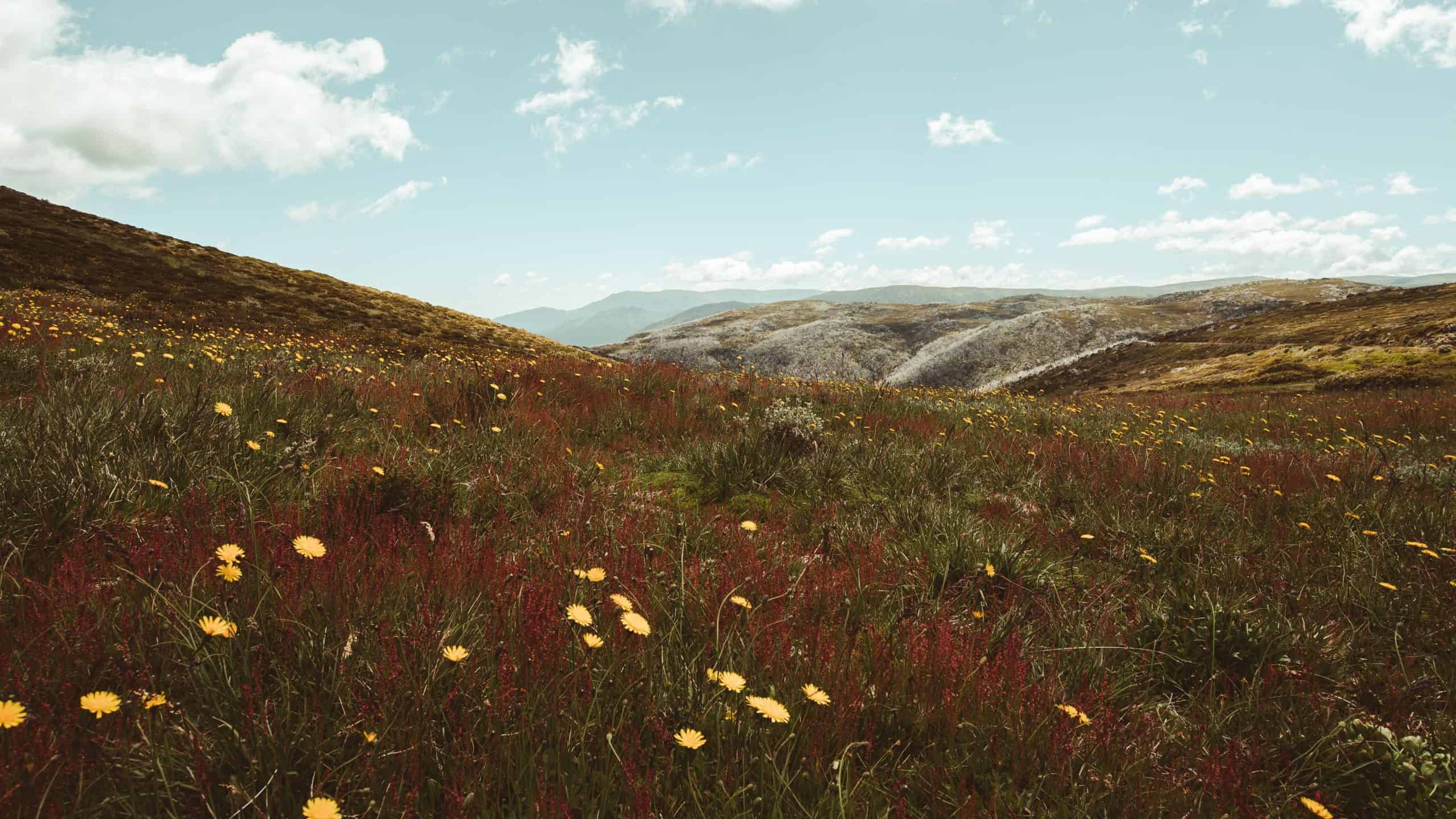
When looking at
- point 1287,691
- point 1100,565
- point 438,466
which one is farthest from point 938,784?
point 438,466

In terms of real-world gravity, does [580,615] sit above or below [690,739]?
above

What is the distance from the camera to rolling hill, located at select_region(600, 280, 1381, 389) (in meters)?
51.5

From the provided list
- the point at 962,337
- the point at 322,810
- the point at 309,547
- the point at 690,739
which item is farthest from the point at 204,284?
the point at 962,337

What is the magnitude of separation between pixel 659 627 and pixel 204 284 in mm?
33779

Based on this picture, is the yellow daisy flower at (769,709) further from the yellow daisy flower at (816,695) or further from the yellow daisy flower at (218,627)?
the yellow daisy flower at (218,627)

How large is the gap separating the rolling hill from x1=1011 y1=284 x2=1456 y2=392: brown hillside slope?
24.9ft

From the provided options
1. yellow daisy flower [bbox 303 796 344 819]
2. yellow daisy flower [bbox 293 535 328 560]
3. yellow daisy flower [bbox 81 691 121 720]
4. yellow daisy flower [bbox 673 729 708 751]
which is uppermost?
yellow daisy flower [bbox 293 535 328 560]

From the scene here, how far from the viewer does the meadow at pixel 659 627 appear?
4.91ft

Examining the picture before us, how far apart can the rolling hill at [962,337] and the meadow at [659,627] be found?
35029 mm

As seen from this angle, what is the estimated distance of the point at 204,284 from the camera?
26.0 m

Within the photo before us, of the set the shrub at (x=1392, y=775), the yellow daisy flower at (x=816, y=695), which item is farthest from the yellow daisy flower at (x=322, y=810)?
the shrub at (x=1392, y=775)

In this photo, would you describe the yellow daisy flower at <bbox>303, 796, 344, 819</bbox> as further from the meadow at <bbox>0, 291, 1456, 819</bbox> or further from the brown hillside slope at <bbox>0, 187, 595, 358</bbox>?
the brown hillside slope at <bbox>0, 187, 595, 358</bbox>

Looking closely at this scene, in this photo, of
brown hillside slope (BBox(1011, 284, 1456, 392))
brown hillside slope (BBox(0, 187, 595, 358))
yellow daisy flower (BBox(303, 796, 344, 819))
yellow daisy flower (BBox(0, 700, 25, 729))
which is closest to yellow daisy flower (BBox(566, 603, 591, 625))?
yellow daisy flower (BBox(303, 796, 344, 819))

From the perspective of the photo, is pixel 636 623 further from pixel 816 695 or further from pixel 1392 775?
pixel 1392 775
